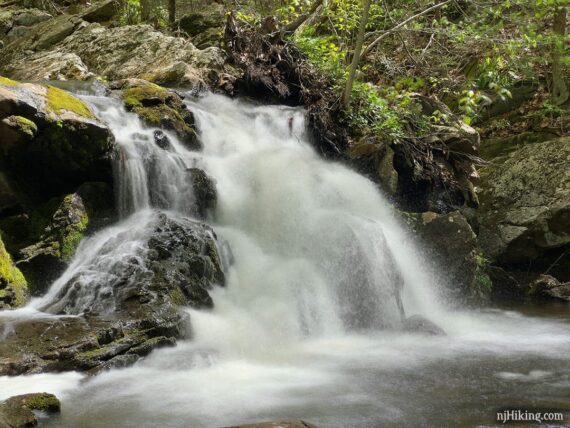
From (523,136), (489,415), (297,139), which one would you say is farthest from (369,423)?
(523,136)

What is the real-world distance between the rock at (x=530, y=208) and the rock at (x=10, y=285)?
815 centimetres

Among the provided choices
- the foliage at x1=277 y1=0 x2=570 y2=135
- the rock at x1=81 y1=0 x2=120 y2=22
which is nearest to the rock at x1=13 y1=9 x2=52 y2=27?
the rock at x1=81 y1=0 x2=120 y2=22

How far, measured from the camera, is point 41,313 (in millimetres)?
5777

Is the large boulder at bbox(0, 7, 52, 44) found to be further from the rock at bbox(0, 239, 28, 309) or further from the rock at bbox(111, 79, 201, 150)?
the rock at bbox(0, 239, 28, 309)

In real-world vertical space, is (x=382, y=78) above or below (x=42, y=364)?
above

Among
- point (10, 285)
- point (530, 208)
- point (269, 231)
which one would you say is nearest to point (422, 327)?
point (269, 231)

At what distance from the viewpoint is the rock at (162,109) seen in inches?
364

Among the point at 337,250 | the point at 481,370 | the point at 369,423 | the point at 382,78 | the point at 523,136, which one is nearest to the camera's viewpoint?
the point at 369,423

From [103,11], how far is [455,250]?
15440 millimetres

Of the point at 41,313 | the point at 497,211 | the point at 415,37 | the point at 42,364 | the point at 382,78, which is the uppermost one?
the point at 415,37

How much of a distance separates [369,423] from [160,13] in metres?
19.2

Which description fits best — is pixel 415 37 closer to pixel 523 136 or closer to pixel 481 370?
pixel 523 136

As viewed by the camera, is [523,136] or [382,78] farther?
[382,78]

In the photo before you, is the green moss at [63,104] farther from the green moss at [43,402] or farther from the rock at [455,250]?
the rock at [455,250]
